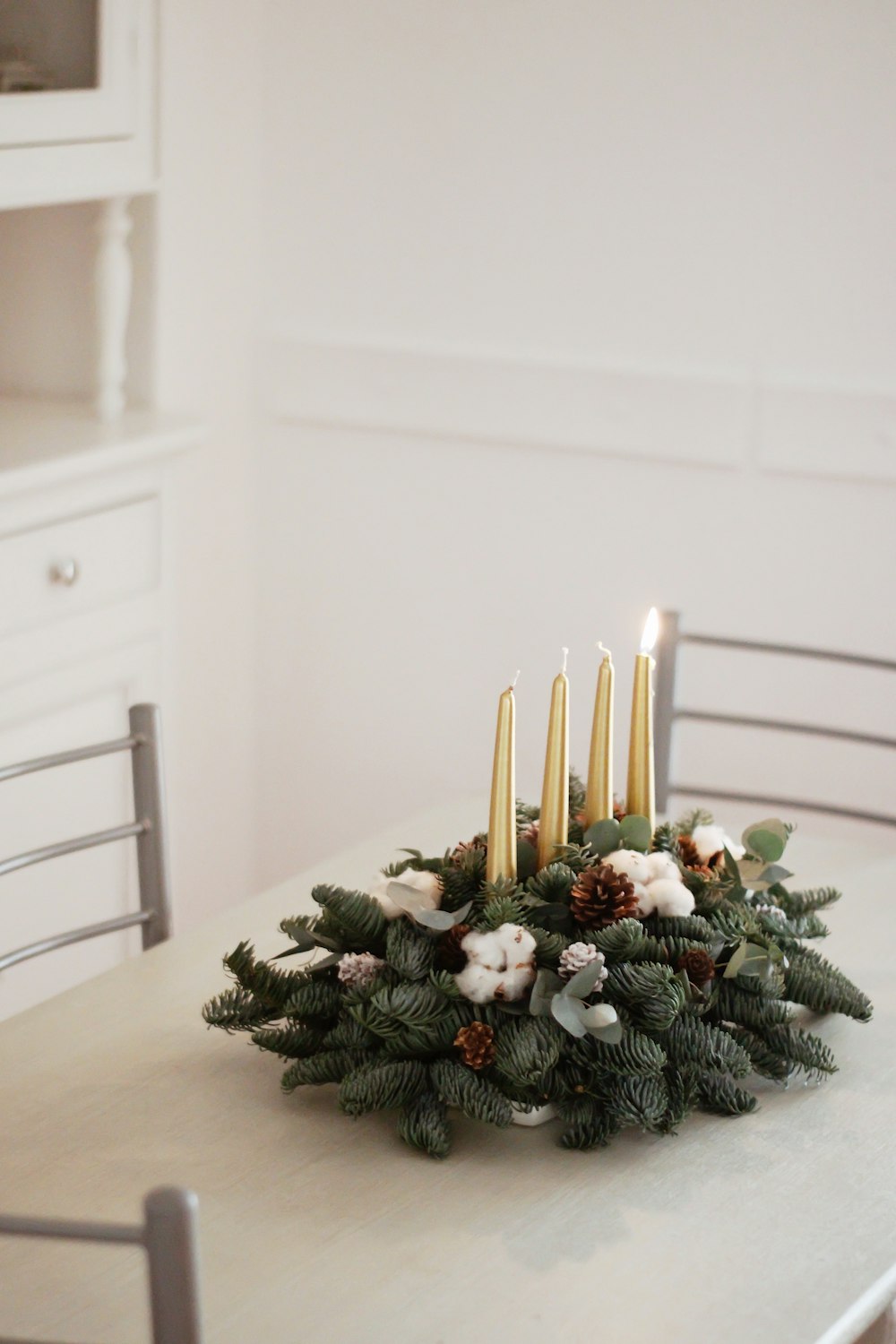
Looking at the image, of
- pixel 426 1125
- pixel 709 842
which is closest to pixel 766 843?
pixel 709 842

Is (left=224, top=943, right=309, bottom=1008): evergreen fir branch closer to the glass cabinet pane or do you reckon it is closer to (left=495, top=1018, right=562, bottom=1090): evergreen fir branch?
(left=495, top=1018, right=562, bottom=1090): evergreen fir branch

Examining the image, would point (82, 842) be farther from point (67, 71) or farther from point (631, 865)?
point (67, 71)

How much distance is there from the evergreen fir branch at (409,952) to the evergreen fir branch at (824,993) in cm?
30

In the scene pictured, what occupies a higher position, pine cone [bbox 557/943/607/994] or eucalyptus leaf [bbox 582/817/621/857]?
eucalyptus leaf [bbox 582/817/621/857]

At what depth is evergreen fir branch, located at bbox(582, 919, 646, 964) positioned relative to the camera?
3.83 ft

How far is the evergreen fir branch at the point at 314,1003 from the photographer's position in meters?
1.21

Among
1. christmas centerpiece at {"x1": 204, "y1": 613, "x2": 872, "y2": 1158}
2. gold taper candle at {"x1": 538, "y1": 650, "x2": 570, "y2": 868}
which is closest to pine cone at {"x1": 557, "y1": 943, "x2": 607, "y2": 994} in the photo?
christmas centerpiece at {"x1": 204, "y1": 613, "x2": 872, "y2": 1158}

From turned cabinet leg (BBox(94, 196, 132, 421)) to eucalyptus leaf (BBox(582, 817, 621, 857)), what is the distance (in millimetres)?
1507

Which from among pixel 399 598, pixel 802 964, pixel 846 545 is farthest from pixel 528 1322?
pixel 399 598

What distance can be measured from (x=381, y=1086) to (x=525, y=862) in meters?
0.21

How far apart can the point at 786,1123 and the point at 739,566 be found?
5.27ft

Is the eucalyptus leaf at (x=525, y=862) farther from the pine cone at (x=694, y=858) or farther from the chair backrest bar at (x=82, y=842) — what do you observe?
the chair backrest bar at (x=82, y=842)

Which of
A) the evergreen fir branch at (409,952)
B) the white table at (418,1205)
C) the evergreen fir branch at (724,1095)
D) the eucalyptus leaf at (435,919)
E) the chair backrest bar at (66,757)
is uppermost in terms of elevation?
the eucalyptus leaf at (435,919)

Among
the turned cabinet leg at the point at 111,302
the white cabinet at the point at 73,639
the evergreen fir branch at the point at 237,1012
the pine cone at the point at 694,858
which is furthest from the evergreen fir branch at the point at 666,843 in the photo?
the turned cabinet leg at the point at 111,302
